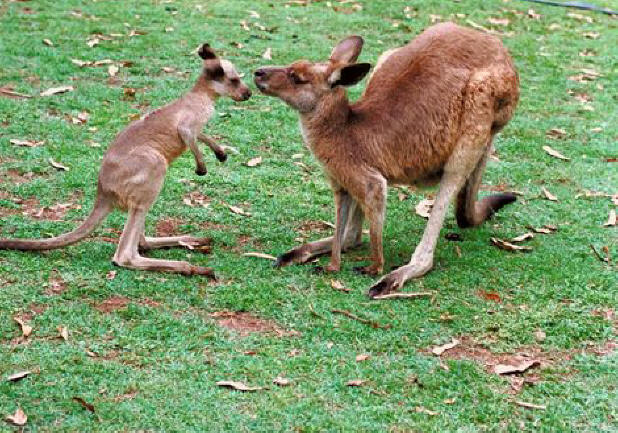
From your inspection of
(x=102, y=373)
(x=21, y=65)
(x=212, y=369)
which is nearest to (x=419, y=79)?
(x=212, y=369)

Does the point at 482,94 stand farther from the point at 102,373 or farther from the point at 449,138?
the point at 102,373

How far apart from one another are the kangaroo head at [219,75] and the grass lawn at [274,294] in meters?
0.76

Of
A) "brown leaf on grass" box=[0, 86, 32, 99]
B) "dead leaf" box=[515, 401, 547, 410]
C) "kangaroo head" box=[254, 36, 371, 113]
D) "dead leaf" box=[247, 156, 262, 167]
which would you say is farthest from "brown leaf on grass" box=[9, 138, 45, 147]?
"dead leaf" box=[515, 401, 547, 410]

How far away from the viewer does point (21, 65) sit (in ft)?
23.7

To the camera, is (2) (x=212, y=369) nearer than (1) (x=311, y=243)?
Yes

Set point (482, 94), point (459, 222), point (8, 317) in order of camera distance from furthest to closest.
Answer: point (459, 222) → point (482, 94) → point (8, 317)

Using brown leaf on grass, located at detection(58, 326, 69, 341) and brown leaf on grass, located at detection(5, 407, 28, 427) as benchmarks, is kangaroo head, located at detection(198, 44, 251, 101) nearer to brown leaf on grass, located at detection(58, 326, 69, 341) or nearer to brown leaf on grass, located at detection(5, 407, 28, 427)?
brown leaf on grass, located at detection(58, 326, 69, 341)

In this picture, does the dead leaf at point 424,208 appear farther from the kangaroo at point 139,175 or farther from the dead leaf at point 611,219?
the kangaroo at point 139,175

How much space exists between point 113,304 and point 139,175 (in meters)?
0.59

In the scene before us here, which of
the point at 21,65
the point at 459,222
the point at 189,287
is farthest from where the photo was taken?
the point at 21,65

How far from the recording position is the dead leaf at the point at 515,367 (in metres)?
3.73

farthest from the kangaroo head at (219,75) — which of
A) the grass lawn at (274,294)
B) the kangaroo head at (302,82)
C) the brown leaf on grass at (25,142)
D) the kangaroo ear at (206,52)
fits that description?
the brown leaf on grass at (25,142)

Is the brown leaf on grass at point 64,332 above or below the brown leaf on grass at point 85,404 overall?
below

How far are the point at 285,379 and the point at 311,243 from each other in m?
1.22
